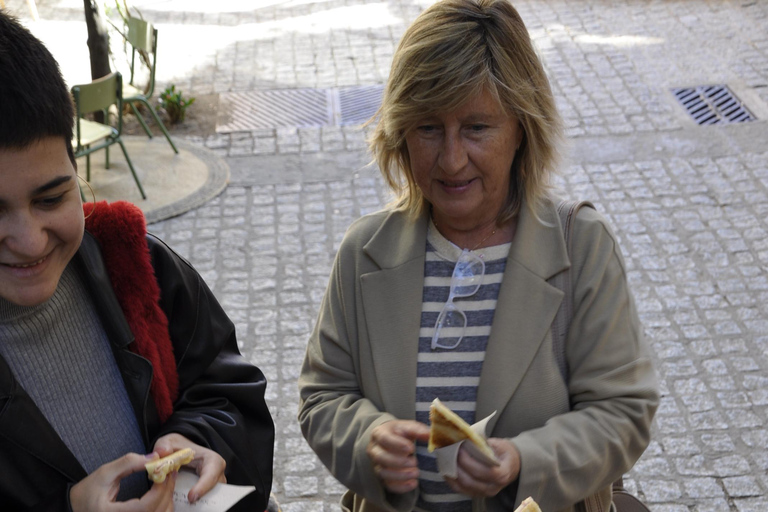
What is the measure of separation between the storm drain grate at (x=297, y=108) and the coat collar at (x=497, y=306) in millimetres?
6254

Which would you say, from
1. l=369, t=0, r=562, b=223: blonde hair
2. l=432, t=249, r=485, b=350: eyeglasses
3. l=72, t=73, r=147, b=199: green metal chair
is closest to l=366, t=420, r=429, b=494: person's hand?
l=432, t=249, r=485, b=350: eyeglasses

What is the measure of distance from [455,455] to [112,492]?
2.51ft

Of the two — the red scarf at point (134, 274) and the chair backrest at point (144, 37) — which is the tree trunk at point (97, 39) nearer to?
the chair backrest at point (144, 37)

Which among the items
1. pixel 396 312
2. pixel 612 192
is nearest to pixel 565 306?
pixel 396 312

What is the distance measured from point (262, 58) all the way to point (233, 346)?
28.0 ft

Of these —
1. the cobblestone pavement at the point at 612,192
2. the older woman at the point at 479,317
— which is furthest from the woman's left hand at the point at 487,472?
the cobblestone pavement at the point at 612,192

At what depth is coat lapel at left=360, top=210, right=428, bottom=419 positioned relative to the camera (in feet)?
7.43

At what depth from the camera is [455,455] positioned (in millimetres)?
2031

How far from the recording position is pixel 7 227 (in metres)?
1.72

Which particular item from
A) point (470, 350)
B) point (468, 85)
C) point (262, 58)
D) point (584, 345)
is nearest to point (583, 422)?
point (584, 345)

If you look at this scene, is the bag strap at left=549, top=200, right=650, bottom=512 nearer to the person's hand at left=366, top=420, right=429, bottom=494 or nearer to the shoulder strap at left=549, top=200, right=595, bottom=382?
the shoulder strap at left=549, top=200, right=595, bottom=382

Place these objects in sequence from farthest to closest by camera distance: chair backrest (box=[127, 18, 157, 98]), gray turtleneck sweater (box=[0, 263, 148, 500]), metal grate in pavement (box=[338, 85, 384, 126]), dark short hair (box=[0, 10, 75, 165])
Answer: metal grate in pavement (box=[338, 85, 384, 126]) < chair backrest (box=[127, 18, 157, 98]) < gray turtleneck sweater (box=[0, 263, 148, 500]) < dark short hair (box=[0, 10, 75, 165])

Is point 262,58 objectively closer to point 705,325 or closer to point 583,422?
point 705,325

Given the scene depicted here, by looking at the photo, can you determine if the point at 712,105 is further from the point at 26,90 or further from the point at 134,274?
the point at 26,90
